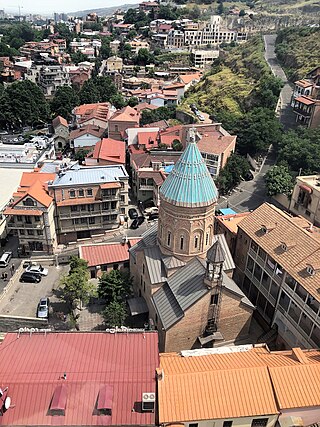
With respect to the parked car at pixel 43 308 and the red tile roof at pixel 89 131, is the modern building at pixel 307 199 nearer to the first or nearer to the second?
the parked car at pixel 43 308

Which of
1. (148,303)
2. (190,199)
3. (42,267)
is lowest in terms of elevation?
(42,267)

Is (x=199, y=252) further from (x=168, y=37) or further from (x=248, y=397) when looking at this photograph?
(x=168, y=37)

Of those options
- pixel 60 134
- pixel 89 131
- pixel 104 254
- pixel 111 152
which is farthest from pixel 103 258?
pixel 60 134

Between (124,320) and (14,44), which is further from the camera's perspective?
(14,44)

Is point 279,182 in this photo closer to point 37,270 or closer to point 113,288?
point 113,288

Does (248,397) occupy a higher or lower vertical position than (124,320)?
higher

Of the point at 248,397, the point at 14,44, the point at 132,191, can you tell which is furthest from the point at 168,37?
the point at 248,397
